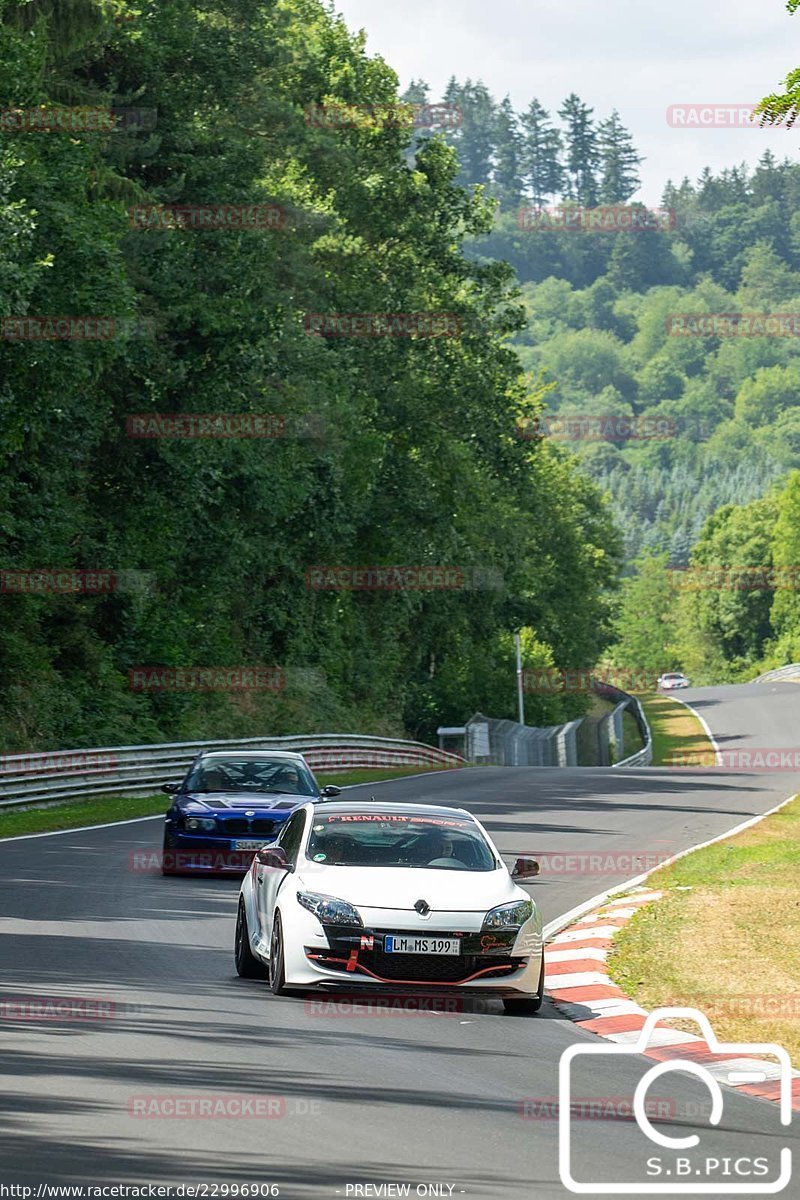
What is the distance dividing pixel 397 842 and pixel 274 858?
876 mm

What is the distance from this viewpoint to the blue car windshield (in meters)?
22.3

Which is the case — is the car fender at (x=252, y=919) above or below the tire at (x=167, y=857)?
→ above

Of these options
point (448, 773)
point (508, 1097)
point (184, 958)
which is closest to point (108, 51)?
point (448, 773)

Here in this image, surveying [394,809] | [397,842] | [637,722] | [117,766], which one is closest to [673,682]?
[637,722]

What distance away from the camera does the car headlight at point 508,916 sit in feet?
39.7

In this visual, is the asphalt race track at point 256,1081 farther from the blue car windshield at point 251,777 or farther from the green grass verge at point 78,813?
the green grass verge at point 78,813

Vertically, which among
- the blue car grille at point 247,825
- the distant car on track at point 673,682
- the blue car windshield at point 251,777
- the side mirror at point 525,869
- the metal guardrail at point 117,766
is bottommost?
the distant car on track at point 673,682

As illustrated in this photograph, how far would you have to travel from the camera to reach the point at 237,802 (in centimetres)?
2128

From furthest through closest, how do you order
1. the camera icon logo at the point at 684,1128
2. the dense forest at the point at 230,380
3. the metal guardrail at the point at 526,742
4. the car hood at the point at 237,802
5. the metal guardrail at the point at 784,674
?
the metal guardrail at the point at 784,674
the metal guardrail at the point at 526,742
the dense forest at the point at 230,380
the car hood at the point at 237,802
the camera icon logo at the point at 684,1128

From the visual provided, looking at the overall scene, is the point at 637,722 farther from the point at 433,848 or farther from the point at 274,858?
the point at 274,858

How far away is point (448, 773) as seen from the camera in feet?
160

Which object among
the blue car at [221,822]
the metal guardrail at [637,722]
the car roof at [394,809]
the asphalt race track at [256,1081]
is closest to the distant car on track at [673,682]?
the metal guardrail at [637,722]

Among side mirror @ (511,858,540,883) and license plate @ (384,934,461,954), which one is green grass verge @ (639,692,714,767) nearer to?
side mirror @ (511,858,540,883)

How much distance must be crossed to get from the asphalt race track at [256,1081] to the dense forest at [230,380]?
55.3 feet
